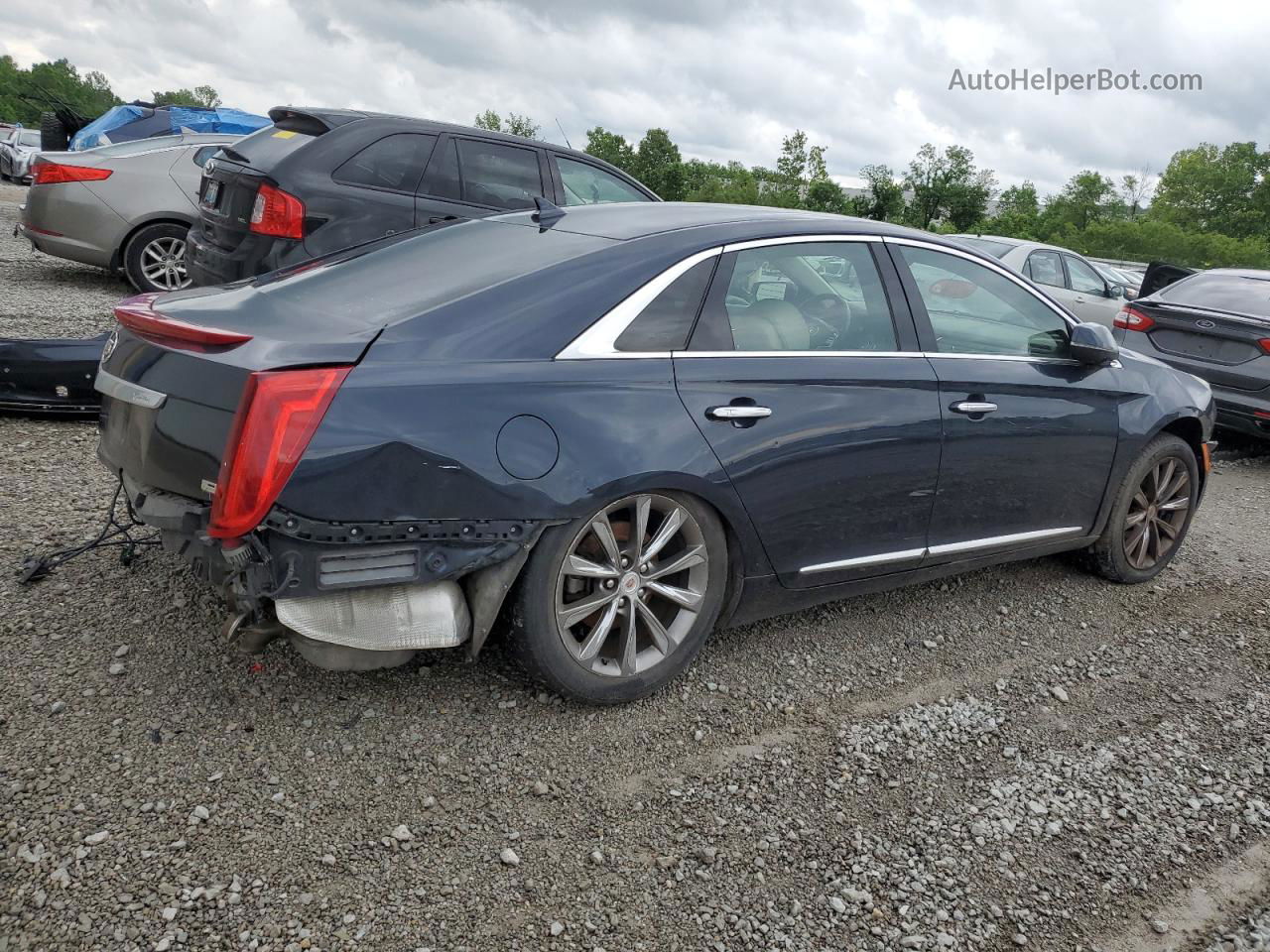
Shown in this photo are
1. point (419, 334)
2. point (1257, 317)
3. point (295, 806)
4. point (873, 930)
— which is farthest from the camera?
point (1257, 317)

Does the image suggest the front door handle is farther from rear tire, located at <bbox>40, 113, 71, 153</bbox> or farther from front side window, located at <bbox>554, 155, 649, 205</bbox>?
rear tire, located at <bbox>40, 113, 71, 153</bbox>

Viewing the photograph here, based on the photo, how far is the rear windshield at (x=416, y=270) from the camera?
3127 millimetres

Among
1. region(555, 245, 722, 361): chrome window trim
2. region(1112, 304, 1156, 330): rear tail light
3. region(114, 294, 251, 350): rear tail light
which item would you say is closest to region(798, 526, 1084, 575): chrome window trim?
region(555, 245, 722, 361): chrome window trim

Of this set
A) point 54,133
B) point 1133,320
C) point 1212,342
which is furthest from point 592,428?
point 54,133

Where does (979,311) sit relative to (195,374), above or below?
above

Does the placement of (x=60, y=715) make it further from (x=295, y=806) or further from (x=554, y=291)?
(x=554, y=291)

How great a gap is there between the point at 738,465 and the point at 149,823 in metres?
1.89

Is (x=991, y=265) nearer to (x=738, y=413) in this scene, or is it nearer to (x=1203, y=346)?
(x=738, y=413)

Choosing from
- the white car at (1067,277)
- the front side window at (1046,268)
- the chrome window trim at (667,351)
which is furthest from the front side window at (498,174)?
the front side window at (1046,268)

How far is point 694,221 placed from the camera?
360 cm

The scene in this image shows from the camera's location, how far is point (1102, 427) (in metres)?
4.46

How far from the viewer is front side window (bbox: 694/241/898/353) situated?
342 cm

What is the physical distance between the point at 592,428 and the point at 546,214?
124cm

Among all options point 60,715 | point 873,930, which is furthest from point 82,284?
point 873,930
